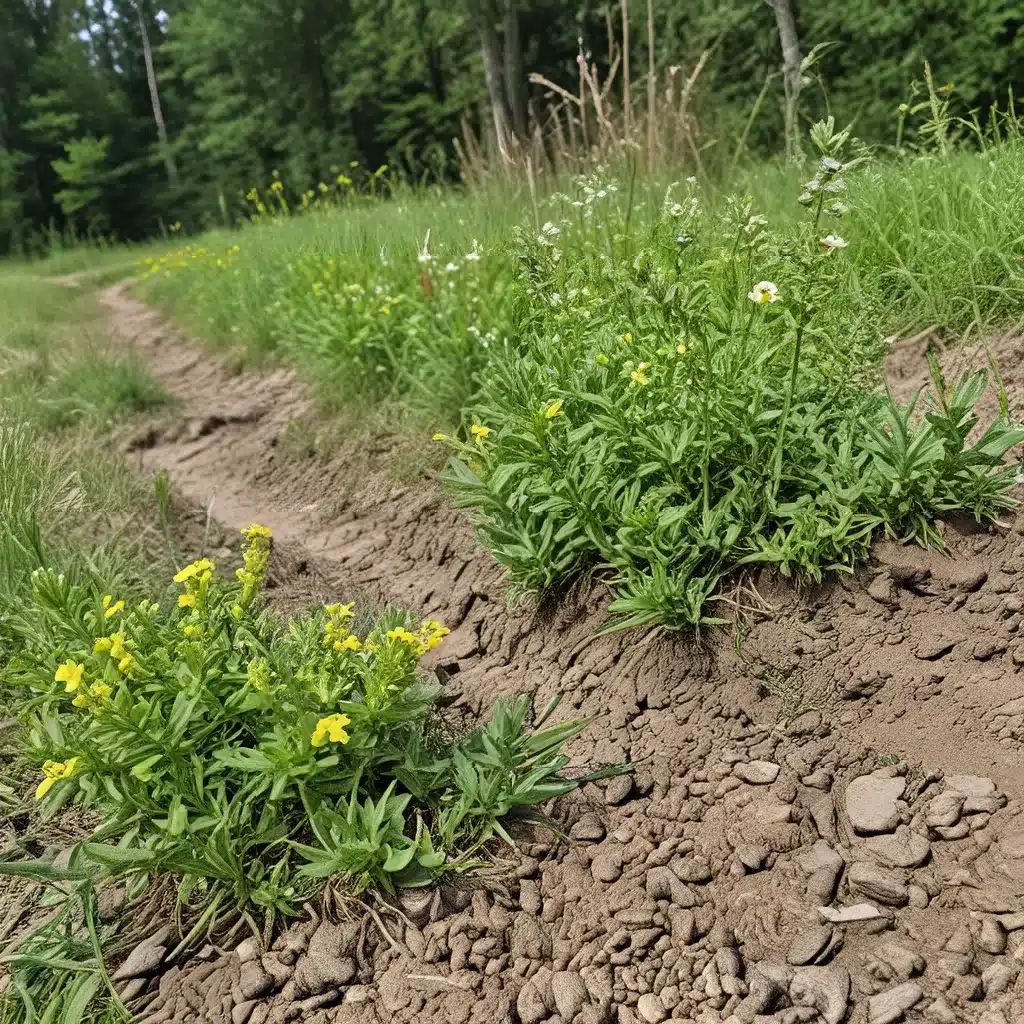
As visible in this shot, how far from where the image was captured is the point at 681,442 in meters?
2.52

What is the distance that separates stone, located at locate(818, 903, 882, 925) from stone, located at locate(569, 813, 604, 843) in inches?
20.0

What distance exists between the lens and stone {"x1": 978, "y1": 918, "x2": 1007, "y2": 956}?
1.63m

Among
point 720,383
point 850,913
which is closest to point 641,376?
point 720,383

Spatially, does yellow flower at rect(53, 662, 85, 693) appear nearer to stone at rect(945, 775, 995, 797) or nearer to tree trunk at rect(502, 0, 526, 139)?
stone at rect(945, 775, 995, 797)

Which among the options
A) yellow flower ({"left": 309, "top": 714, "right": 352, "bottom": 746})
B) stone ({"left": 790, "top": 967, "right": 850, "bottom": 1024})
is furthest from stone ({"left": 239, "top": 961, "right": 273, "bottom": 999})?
stone ({"left": 790, "top": 967, "right": 850, "bottom": 1024})

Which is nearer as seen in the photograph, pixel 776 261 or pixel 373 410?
pixel 776 261

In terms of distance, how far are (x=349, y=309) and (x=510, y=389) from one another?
7.34 feet

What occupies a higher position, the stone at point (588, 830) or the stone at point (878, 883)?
the stone at point (588, 830)

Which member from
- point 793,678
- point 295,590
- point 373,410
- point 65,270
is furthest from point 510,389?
point 65,270

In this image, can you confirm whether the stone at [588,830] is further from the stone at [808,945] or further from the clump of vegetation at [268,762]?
the stone at [808,945]

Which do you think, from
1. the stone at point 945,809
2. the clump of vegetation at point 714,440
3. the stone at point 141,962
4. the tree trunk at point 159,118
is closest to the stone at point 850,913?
the stone at point 945,809

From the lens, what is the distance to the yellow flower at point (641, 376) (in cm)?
259

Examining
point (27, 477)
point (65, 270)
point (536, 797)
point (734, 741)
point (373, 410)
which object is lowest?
point (734, 741)

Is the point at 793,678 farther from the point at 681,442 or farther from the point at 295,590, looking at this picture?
the point at 295,590
